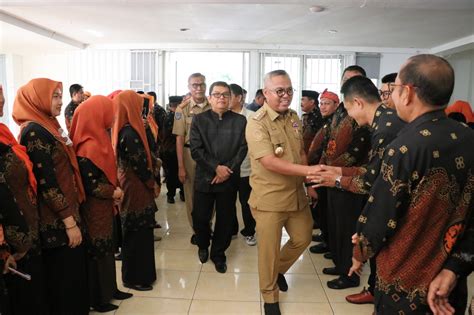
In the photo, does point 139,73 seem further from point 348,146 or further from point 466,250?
point 466,250

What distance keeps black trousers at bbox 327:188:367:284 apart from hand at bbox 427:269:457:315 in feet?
4.94

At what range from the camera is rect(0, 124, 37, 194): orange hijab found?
168cm

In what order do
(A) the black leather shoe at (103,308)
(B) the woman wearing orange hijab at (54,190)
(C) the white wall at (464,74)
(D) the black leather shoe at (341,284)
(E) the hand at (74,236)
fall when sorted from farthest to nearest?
(C) the white wall at (464,74) < (D) the black leather shoe at (341,284) < (A) the black leather shoe at (103,308) < (E) the hand at (74,236) < (B) the woman wearing orange hijab at (54,190)

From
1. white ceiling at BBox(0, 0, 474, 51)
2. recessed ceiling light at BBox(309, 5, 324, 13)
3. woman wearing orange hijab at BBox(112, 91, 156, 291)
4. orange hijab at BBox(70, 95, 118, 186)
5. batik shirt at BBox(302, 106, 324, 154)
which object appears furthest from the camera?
recessed ceiling light at BBox(309, 5, 324, 13)

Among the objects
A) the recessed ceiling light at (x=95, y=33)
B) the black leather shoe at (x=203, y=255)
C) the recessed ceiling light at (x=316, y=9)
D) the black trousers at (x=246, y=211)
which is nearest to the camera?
the black leather shoe at (x=203, y=255)

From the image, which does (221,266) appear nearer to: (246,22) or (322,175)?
(322,175)

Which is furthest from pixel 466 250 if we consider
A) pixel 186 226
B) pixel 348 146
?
pixel 186 226

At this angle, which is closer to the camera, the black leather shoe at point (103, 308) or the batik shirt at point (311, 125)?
the black leather shoe at point (103, 308)

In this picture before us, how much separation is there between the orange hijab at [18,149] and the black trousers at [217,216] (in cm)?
155

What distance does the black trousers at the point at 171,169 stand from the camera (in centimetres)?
538

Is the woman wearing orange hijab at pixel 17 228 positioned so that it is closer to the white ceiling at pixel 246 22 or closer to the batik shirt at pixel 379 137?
the batik shirt at pixel 379 137

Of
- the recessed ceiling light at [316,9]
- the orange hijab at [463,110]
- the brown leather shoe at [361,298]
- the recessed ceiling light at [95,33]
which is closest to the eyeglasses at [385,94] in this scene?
the brown leather shoe at [361,298]

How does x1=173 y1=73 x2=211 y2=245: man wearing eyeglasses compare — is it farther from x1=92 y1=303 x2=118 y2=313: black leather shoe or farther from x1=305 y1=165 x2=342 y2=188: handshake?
x1=305 y1=165 x2=342 y2=188: handshake

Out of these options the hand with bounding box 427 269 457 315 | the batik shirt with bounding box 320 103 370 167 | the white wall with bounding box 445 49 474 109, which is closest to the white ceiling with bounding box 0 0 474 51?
the white wall with bounding box 445 49 474 109
